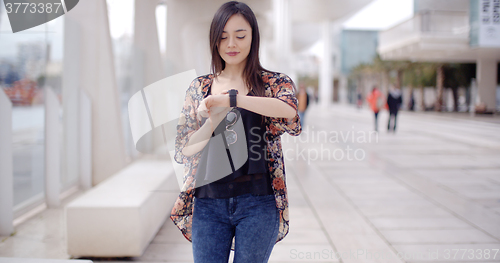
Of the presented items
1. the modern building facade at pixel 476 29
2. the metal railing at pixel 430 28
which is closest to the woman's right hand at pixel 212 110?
the modern building facade at pixel 476 29

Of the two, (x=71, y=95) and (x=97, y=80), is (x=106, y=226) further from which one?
(x=71, y=95)

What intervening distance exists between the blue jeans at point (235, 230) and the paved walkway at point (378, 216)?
2.01 m

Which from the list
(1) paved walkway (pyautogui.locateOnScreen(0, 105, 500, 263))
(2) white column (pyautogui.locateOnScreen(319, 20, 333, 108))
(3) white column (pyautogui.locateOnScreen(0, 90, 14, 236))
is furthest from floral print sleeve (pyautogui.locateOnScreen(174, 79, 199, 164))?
(2) white column (pyautogui.locateOnScreen(319, 20, 333, 108))

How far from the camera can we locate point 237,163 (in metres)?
1.67

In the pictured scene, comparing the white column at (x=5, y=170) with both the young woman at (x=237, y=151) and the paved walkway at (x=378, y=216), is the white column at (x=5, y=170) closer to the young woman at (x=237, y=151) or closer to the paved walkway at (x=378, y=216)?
the paved walkway at (x=378, y=216)

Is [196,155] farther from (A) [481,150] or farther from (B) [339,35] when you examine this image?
(B) [339,35]

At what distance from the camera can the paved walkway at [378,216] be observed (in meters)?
3.66

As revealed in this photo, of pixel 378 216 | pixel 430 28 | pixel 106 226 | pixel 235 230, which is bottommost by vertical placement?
pixel 378 216

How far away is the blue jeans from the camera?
5.43ft

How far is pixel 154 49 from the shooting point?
7.16 metres

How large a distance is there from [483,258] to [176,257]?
2.78 m

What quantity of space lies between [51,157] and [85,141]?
3.70 ft

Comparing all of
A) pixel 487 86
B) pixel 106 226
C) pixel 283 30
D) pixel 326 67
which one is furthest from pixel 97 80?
pixel 326 67

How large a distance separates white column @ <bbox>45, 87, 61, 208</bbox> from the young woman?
167 inches
